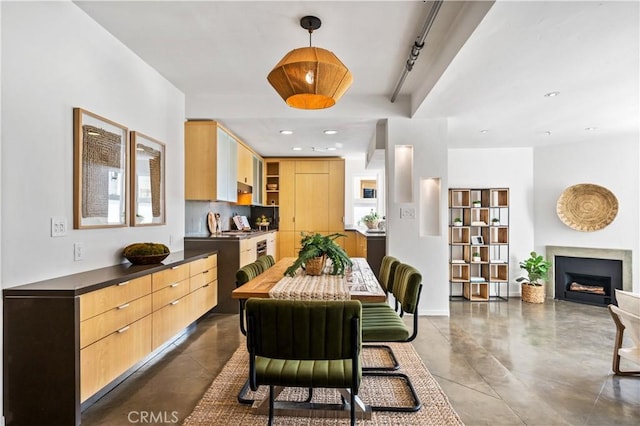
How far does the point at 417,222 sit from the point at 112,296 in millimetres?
3324

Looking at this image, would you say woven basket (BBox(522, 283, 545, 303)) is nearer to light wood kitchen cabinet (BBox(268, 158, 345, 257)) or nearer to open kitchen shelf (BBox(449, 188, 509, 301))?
open kitchen shelf (BBox(449, 188, 509, 301))

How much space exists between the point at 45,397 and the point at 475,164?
239 inches

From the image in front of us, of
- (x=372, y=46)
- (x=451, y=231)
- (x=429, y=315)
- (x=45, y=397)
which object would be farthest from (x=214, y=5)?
(x=451, y=231)

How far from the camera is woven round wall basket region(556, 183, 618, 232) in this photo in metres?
5.35

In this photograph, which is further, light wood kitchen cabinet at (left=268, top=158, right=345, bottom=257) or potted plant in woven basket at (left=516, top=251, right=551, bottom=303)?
light wood kitchen cabinet at (left=268, top=158, right=345, bottom=257)

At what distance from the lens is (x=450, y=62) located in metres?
2.77

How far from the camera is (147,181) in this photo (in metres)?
3.32

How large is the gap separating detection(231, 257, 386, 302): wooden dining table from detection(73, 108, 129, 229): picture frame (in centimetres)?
123

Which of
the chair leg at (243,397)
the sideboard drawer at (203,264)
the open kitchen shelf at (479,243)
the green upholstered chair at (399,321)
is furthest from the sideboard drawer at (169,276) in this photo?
the open kitchen shelf at (479,243)

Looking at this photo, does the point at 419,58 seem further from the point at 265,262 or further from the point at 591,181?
the point at 591,181

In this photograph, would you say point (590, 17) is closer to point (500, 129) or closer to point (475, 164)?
point (500, 129)

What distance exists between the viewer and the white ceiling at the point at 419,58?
7.63 ft

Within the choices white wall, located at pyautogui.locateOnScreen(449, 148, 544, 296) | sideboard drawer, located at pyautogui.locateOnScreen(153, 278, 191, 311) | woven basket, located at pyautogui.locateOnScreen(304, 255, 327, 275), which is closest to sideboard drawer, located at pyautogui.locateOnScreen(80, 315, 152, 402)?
sideboard drawer, located at pyautogui.locateOnScreen(153, 278, 191, 311)

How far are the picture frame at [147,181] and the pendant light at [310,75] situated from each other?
5.34 ft
